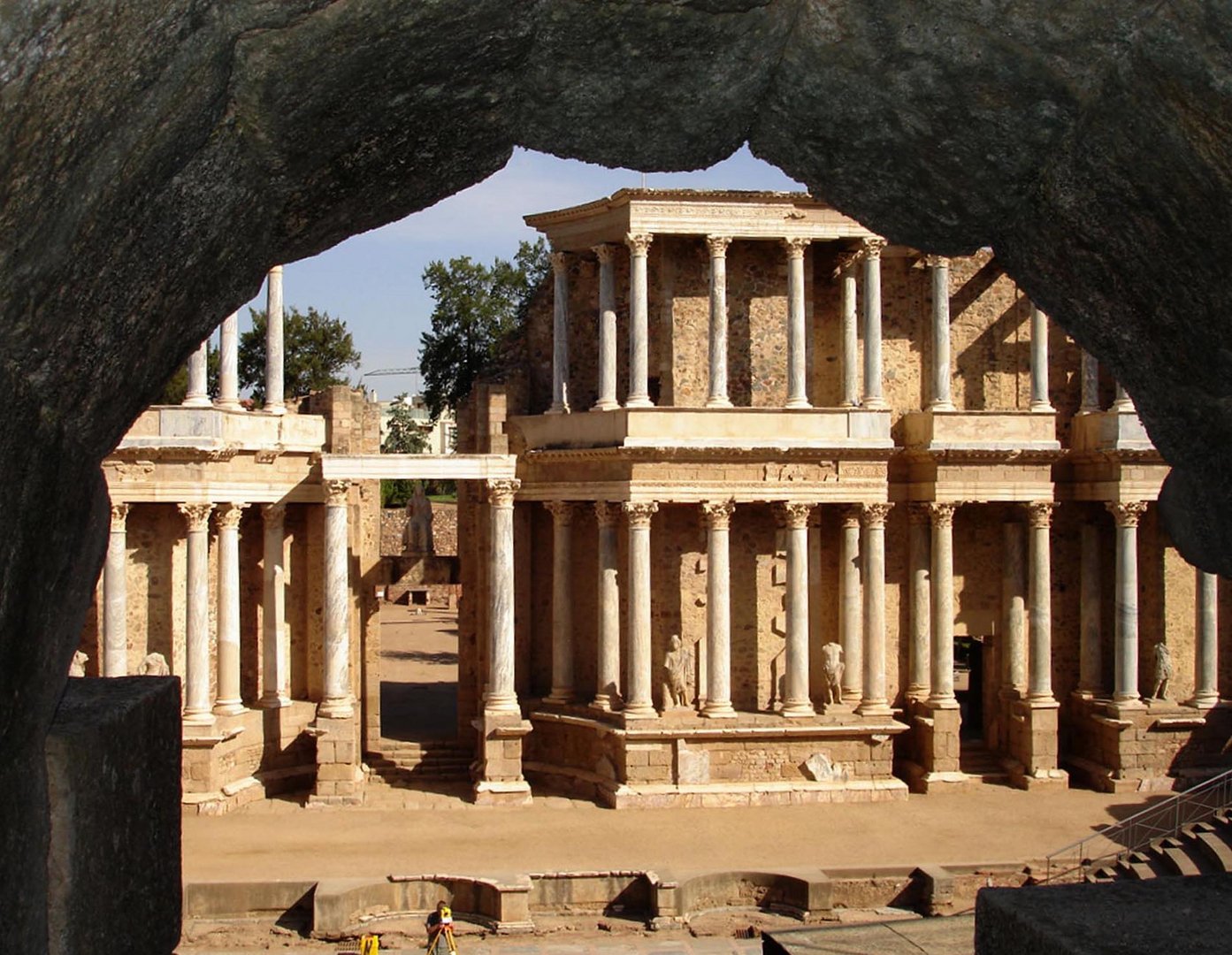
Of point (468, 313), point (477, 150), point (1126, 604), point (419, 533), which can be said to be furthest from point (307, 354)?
point (477, 150)

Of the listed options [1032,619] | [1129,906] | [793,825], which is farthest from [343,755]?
[1129,906]

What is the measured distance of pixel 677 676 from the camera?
23.5 meters

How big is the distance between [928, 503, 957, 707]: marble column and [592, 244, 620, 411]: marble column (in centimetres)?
619

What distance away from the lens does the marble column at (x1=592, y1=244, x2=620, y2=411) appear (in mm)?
24266

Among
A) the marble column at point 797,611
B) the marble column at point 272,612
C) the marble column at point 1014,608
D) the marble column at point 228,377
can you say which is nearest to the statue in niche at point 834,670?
the marble column at point 797,611

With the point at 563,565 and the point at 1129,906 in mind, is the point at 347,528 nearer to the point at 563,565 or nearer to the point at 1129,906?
the point at 563,565

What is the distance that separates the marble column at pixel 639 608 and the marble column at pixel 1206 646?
9994 mm

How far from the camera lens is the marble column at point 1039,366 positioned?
25141mm

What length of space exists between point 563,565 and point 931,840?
27.0ft

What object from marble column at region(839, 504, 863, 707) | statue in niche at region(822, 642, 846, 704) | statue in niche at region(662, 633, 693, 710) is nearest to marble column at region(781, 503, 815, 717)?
statue in niche at region(822, 642, 846, 704)

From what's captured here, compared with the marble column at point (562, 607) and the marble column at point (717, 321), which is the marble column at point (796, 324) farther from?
the marble column at point (562, 607)

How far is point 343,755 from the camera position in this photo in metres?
22.9

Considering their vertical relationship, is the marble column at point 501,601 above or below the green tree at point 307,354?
below

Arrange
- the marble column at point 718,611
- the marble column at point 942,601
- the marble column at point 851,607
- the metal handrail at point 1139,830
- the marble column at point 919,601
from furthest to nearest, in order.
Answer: the marble column at point 919,601 → the marble column at point 942,601 → the marble column at point 851,607 → the marble column at point 718,611 → the metal handrail at point 1139,830
